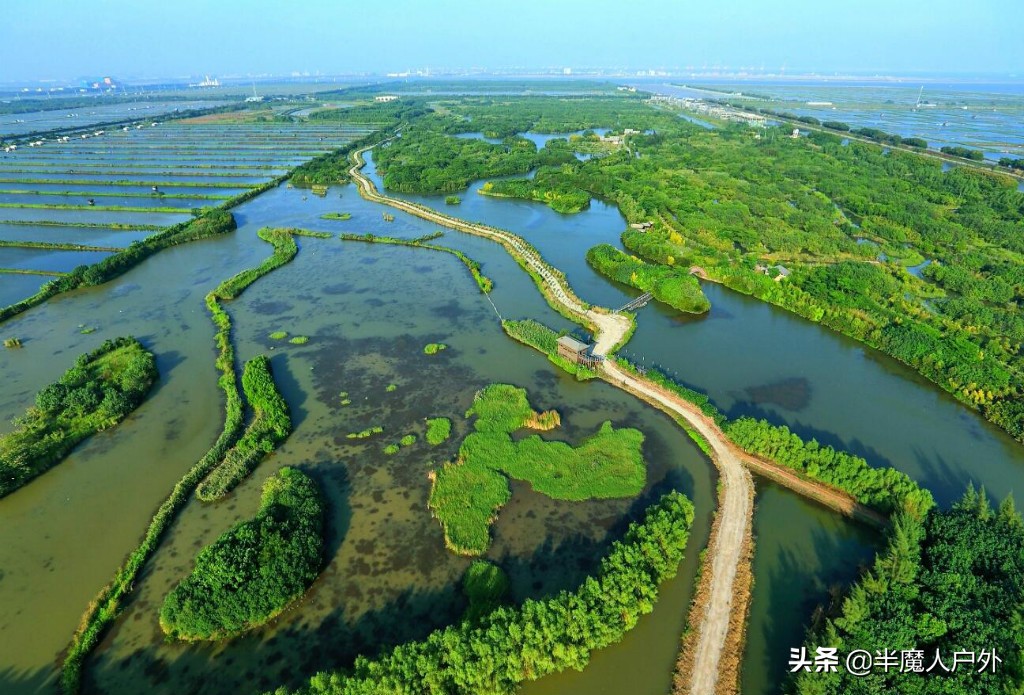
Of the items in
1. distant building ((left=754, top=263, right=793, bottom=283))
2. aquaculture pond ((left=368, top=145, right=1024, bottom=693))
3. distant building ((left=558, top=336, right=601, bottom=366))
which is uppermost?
distant building ((left=558, top=336, right=601, bottom=366))

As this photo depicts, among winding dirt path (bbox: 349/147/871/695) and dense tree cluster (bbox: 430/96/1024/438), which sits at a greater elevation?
dense tree cluster (bbox: 430/96/1024/438)

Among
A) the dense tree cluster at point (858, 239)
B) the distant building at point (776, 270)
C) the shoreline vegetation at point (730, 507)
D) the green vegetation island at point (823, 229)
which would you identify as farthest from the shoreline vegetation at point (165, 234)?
the distant building at point (776, 270)

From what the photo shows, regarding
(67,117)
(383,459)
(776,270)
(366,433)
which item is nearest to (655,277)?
(776,270)

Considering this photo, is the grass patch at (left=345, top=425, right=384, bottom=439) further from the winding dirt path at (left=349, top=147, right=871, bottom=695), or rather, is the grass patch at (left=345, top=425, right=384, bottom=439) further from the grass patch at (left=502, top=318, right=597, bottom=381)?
the winding dirt path at (left=349, top=147, right=871, bottom=695)

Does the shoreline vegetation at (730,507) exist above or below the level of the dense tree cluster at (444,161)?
below

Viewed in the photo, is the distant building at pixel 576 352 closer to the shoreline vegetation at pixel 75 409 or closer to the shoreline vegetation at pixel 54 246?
the shoreline vegetation at pixel 75 409

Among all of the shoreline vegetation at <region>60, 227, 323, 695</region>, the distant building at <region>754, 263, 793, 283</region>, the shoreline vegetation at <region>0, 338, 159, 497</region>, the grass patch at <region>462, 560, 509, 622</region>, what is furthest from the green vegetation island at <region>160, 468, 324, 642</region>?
the distant building at <region>754, 263, 793, 283</region>
